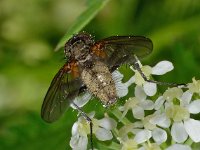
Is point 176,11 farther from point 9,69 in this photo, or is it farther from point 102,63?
point 102,63

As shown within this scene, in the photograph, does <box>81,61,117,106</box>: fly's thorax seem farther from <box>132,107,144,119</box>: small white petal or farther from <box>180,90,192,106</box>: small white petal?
<box>180,90,192,106</box>: small white petal

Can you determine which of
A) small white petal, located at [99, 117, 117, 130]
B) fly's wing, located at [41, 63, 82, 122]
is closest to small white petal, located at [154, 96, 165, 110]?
small white petal, located at [99, 117, 117, 130]

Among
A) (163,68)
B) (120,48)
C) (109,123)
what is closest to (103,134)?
(109,123)

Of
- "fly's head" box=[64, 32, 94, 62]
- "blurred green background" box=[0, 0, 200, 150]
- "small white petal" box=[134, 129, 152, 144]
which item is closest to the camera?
"small white petal" box=[134, 129, 152, 144]

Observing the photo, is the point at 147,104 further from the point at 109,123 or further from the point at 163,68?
the point at 163,68

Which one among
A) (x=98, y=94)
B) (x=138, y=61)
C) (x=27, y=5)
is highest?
(x=27, y=5)

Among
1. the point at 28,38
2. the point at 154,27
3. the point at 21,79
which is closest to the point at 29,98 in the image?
the point at 21,79
